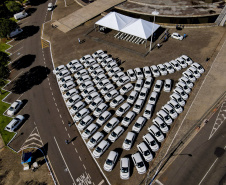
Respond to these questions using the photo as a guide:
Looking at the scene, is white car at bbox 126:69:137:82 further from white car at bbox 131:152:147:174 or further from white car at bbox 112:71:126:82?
white car at bbox 131:152:147:174

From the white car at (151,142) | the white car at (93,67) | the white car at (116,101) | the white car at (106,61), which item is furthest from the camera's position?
the white car at (106,61)

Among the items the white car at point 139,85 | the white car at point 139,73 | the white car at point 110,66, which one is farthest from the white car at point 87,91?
the white car at point 139,73

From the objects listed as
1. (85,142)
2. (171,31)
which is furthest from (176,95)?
(171,31)

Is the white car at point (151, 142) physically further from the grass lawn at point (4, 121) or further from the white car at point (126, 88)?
the grass lawn at point (4, 121)

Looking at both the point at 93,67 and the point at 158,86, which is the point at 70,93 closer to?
the point at 93,67

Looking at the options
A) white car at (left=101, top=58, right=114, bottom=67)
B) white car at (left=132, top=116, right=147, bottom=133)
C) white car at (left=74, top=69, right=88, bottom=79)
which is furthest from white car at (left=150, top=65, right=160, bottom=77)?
white car at (left=74, top=69, right=88, bottom=79)

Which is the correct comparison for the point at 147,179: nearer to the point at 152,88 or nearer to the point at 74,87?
the point at 152,88
